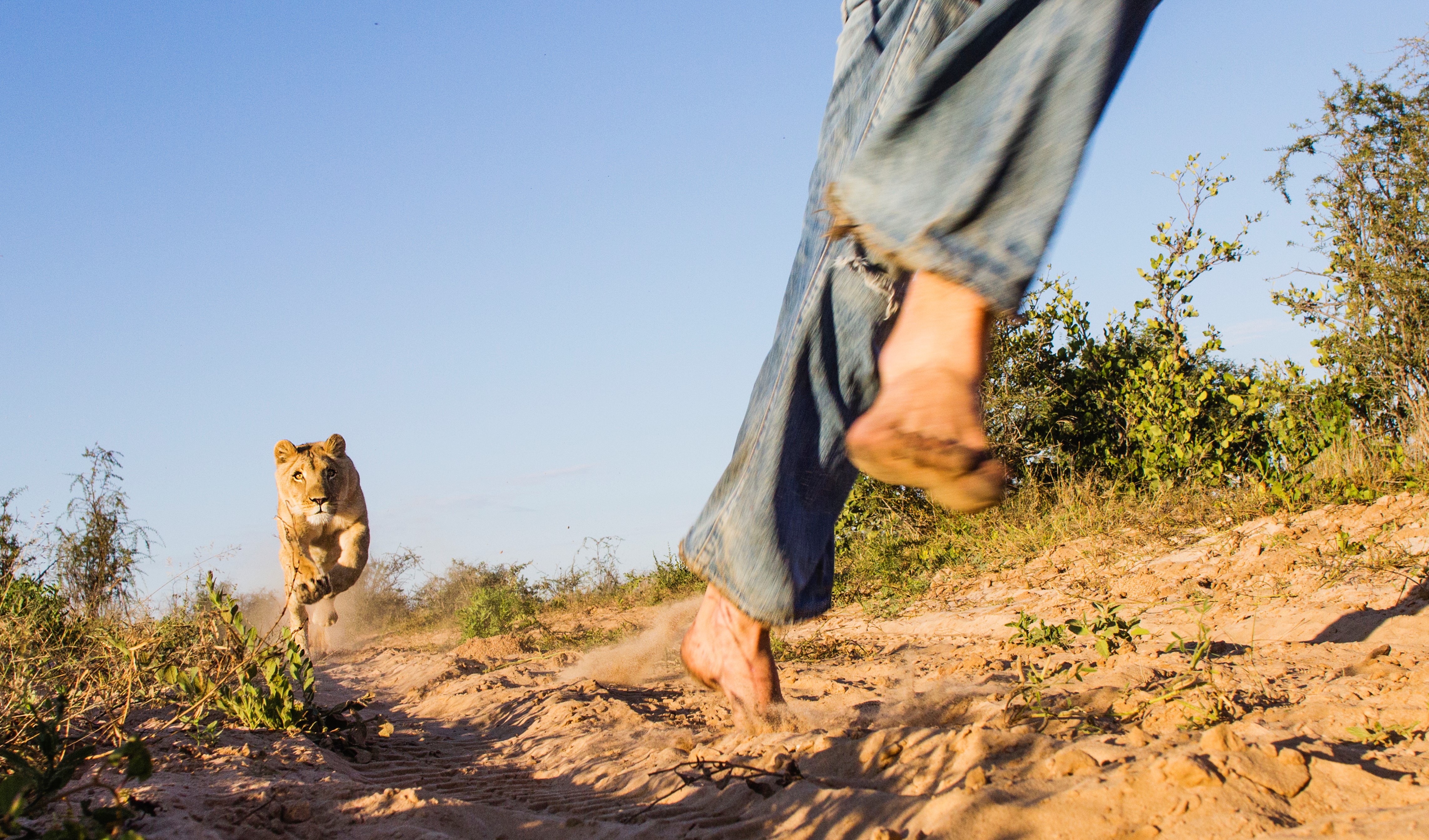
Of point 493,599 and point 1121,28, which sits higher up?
point 1121,28

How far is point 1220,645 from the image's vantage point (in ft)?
9.30

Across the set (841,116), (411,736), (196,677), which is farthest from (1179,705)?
(196,677)

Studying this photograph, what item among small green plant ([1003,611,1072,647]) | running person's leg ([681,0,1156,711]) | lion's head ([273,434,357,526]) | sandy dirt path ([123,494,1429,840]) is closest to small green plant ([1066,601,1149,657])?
sandy dirt path ([123,494,1429,840])

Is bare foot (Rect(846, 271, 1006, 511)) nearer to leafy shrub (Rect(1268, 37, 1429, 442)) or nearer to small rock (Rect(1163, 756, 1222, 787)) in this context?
small rock (Rect(1163, 756, 1222, 787))

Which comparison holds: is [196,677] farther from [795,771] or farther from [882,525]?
[882,525]

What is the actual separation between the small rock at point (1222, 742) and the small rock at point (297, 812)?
1671 millimetres

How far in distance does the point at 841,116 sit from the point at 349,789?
1855mm

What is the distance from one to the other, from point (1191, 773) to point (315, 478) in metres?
7.72

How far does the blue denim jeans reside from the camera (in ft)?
4.99

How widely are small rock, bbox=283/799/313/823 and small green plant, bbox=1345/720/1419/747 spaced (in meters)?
1.98

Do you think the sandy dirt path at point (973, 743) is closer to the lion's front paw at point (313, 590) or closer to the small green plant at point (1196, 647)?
the small green plant at point (1196, 647)

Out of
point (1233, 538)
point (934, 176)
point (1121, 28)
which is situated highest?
point (1121, 28)

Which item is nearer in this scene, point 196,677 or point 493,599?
point 196,677

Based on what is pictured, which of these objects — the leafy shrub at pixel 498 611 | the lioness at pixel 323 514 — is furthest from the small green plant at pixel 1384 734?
the lioness at pixel 323 514
